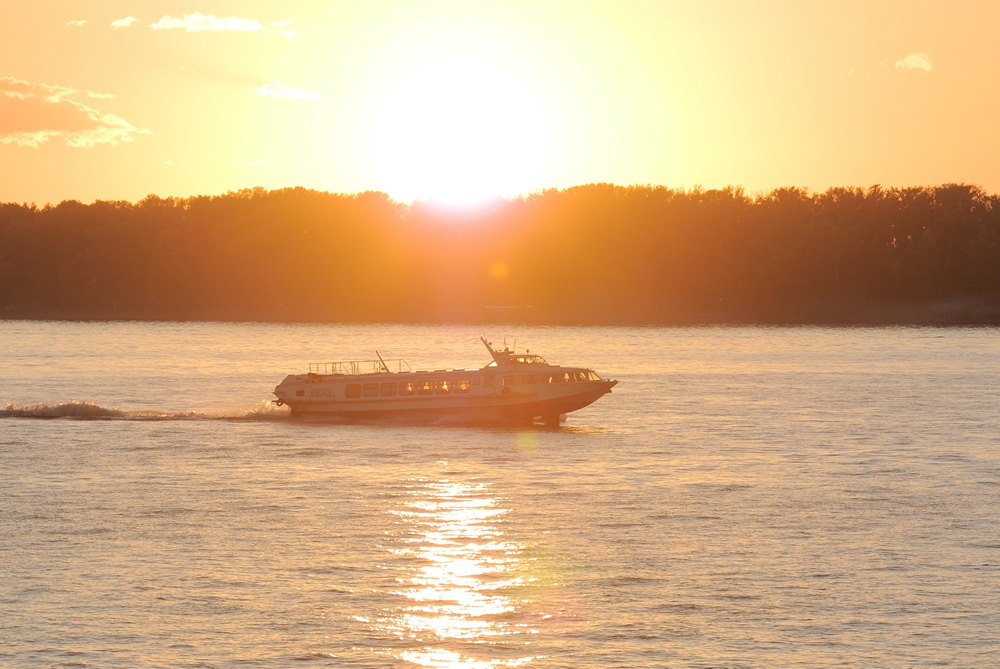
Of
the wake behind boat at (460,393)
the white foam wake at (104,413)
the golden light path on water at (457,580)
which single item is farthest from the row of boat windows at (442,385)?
the golden light path on water at (457,580)

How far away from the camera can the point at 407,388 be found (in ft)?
291

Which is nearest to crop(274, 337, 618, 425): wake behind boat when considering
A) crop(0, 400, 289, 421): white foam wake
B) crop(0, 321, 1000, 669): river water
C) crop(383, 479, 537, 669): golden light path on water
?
crop(0, 321, 1000, 669): river water

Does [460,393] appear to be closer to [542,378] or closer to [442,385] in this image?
[442,385]

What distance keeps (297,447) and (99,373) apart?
6631 cm

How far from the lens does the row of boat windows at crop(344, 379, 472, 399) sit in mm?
87000

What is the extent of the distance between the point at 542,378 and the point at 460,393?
6.03 m

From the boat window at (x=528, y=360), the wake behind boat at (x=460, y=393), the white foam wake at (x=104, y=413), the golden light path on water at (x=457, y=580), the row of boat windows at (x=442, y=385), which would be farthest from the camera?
the white foam wake at (x=104, y=413)

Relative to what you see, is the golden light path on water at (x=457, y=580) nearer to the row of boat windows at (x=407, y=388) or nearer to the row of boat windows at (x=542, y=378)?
the row of boat windows at (x=542, y=378)

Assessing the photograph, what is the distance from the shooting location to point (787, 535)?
4897 cm

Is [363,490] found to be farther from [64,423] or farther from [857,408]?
[857,408]

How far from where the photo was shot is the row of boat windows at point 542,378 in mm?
84312

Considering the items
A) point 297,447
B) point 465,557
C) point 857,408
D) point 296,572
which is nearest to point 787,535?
point 465,557

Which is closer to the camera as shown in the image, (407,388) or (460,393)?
(460,393)

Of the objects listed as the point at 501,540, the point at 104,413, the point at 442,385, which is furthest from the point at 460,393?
the point at 501,540
